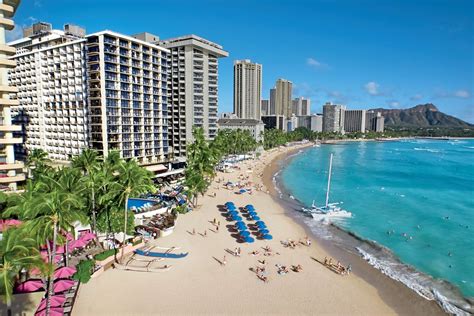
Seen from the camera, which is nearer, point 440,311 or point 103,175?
point 440,311

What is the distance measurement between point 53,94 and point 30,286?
182ft

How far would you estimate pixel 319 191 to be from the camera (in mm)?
77250

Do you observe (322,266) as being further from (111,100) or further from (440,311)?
(111,100)

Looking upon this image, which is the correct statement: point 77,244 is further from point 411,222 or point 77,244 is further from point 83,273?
point 411,222

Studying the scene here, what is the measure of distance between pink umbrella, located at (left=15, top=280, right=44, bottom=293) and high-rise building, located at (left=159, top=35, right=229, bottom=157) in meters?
67.3

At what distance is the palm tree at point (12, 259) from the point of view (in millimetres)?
14758

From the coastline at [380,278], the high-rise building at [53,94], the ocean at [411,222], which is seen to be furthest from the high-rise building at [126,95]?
the ocean at [411,222]

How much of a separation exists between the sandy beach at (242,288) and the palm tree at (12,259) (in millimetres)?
10040

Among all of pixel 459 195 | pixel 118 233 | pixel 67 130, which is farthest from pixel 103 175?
pixel 459 195

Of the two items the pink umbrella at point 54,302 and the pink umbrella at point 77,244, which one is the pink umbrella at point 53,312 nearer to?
the pink umbrella at point 54,302

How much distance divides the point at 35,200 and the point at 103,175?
40.2ft

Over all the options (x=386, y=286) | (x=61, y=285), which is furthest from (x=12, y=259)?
(x=386, y=286)

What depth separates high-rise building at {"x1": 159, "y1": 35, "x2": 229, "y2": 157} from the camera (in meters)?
91.3

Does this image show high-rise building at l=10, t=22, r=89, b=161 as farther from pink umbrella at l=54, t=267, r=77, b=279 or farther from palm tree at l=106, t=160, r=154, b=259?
pink umbrella at l=54, t=267, r=77, b=279
